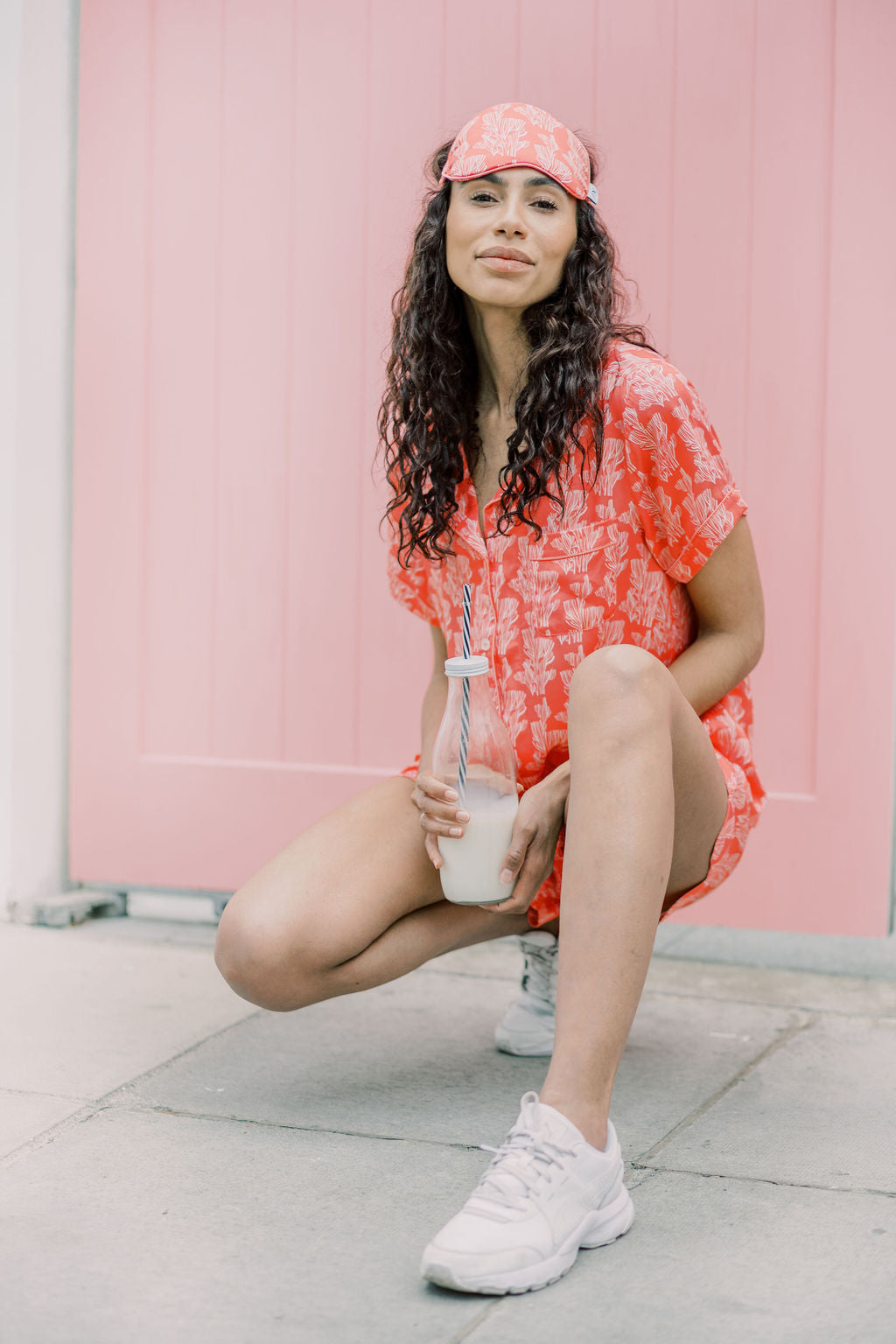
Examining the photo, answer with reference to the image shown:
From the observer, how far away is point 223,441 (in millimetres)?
2912

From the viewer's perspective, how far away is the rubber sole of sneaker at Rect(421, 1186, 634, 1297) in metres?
1.44

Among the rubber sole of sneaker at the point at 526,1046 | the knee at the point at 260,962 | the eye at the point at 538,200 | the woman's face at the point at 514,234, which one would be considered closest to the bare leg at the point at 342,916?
the knee at the point at 260,962

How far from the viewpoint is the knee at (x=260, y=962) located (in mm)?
1885

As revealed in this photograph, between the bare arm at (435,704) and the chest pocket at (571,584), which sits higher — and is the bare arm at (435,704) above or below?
below

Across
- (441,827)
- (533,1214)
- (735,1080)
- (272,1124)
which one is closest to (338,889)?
(441,827)

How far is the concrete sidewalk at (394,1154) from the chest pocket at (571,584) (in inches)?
24.6

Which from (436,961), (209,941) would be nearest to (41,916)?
(209,941)

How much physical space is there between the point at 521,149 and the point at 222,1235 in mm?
1337

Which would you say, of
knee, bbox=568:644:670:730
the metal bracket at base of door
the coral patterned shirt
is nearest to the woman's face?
the coral patterned shirt

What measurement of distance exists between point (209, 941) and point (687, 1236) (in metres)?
1.46

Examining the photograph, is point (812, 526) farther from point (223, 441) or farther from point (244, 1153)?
point (244, 1153)

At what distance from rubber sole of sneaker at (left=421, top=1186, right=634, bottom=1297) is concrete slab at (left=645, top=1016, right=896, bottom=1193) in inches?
9.4

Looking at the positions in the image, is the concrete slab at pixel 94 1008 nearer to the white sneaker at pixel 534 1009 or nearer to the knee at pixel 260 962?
the knee at pixel 260 962

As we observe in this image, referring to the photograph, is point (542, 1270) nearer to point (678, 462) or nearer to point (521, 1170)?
point (521, 1170)
